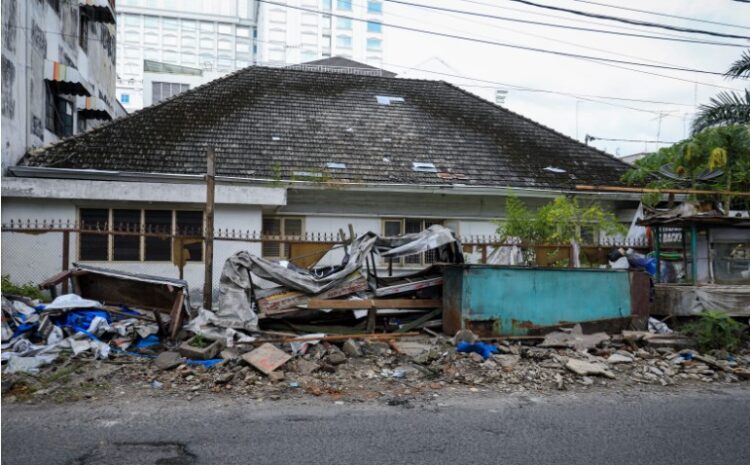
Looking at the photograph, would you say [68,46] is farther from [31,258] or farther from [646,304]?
→ [646,304]

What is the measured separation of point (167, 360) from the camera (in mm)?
7309

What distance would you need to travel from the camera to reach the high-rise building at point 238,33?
7488cm

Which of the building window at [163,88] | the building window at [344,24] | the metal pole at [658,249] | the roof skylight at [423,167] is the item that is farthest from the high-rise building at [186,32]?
the metal pole at [658,249]

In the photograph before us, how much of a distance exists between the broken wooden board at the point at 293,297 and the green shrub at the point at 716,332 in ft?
17.4

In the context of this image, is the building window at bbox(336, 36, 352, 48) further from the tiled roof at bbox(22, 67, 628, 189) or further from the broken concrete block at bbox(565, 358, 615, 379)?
the broken concrete block at bbox(565, 358, 615, 379)

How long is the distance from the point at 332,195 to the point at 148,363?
751 centimetres

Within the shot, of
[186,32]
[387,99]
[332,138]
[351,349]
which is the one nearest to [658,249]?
[351,349]

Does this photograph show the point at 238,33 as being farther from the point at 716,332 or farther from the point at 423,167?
the point at 716,332

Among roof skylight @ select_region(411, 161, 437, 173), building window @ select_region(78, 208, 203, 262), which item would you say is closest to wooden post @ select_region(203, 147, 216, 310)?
building window @ select_region(78, 208, 203, 262)

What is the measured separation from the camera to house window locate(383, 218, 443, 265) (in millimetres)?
14625

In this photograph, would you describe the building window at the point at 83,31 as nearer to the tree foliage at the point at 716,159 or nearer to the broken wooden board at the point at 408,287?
the broken wooden board at the point at 408,287

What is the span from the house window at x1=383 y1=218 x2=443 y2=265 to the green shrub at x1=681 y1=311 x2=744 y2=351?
6.81 metres

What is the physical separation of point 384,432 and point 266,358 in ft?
8.25

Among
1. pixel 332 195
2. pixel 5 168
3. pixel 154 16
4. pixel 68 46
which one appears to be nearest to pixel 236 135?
pixel 332 195
